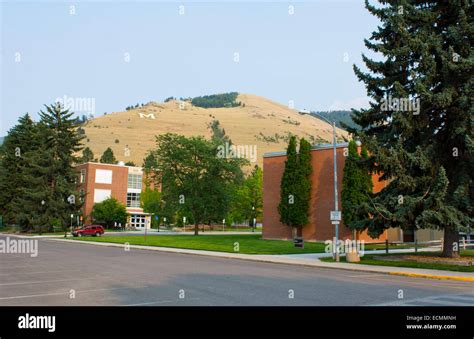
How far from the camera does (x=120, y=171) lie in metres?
89.9

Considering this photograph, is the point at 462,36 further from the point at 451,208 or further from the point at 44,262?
the point at 44,262

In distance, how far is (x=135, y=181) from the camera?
9712 cm

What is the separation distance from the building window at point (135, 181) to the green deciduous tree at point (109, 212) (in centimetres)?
1354

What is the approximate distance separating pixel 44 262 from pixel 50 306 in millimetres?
13085

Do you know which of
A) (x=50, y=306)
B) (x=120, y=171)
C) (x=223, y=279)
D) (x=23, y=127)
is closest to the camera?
(x=50, y=306)

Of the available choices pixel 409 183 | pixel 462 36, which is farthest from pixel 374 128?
pixel 462 36

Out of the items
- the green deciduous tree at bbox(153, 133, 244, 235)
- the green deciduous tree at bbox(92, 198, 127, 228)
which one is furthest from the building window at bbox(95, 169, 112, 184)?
the green deciduous tree at bbox(153, 133, 244, 235)

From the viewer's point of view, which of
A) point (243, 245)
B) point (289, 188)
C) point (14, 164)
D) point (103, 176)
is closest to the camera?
point (243, 245)

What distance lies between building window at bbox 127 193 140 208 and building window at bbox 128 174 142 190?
171cm

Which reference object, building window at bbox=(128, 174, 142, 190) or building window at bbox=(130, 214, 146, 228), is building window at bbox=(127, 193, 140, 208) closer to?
building window at bbox=(128, 174, 142, 190)

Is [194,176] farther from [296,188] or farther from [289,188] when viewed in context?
[296,188]

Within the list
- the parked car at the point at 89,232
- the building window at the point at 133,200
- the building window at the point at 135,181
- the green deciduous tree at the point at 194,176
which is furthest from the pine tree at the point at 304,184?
the building window at the point at 135,181

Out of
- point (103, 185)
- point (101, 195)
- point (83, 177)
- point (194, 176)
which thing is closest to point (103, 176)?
point (103, 185)

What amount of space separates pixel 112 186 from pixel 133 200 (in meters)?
8.98
